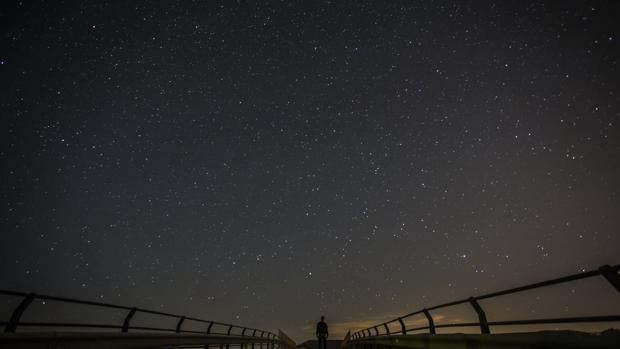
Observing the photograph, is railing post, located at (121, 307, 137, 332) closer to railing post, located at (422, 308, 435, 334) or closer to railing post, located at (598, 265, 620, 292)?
railing post, located at (422, 308, 435, 334)

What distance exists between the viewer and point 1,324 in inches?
170

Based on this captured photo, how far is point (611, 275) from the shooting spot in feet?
9.61

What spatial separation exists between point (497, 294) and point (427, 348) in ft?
6.95

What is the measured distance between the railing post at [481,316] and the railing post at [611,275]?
8.64ft

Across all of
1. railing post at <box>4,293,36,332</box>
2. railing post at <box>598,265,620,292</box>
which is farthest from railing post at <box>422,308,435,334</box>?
railing post at <box>4,293,36,332</box>

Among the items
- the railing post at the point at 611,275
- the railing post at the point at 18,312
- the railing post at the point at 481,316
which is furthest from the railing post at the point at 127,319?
the railing post at the point at 611,275

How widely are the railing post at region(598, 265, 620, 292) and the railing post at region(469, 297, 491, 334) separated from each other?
2634 millimetres

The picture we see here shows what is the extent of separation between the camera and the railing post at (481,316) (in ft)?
17.4

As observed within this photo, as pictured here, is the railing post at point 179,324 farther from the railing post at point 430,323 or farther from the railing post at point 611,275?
the railing post at point 611,275

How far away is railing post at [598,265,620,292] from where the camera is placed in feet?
9.40

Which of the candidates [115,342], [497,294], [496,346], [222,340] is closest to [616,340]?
[496,346]

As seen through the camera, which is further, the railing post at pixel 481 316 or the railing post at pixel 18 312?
the railing post at pixel 481 316

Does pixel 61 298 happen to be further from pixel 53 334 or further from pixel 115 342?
pixel 53 334

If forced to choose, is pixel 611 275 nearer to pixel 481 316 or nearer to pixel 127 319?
pixel 481 316
